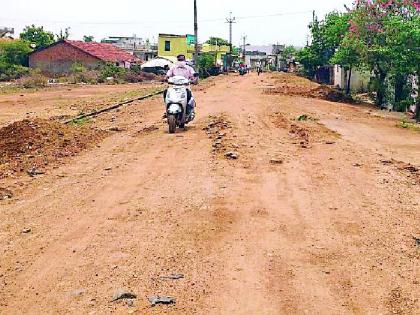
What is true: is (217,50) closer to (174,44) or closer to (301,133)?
(174,44)

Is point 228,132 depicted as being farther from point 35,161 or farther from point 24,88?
point 24,88

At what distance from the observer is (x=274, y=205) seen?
21.1 ft

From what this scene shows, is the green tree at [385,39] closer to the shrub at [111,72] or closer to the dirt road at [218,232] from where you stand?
the dirt road at [218,232]

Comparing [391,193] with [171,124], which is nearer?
[391,193]

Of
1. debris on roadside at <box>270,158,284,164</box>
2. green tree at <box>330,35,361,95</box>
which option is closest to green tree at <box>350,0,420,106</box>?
green tree at <box>330,35,361,95</box>

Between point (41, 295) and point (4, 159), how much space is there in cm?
555

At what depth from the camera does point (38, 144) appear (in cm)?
1018

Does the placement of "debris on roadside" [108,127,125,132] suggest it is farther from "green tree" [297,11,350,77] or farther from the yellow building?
the yellow building

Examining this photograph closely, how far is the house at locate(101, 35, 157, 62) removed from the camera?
7862 centimetres

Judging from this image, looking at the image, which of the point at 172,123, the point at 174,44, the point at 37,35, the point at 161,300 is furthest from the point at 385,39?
the point at 174,44

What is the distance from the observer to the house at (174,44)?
75312mm

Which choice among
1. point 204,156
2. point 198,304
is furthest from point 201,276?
point 204,156

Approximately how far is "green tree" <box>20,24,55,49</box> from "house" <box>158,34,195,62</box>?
16183 millimetres

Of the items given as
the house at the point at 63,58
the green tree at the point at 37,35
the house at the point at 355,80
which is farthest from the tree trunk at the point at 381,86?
the green tree at the point at 37,35
